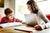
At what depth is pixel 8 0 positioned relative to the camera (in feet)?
13.2

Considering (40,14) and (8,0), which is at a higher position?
(8,0)

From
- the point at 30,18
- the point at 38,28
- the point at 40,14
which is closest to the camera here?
the point at 38,28

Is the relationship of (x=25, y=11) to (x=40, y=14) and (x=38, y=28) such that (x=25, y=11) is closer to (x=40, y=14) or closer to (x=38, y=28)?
(x=40, y=14)

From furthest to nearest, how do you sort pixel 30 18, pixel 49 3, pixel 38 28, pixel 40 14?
pixel 49 3
pixel 40 14
pixel 30 18
pixel 38 28

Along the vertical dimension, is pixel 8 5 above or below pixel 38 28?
above

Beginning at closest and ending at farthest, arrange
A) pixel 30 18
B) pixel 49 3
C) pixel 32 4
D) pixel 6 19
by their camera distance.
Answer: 1. pixel 30 18
2. pixel 32 4
3. pixel 6 19
4. pixel 49 3

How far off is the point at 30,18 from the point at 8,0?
10.5 feet

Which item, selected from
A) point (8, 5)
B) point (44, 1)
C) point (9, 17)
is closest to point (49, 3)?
point (44, 1)

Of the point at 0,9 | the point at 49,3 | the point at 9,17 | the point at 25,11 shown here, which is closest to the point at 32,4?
the point at 9,17

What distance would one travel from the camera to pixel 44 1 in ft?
10.2

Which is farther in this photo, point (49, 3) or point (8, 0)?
point (8, 0)

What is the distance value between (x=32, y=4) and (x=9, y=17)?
111 cm

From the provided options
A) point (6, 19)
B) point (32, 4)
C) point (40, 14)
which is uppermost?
point (32, 4)

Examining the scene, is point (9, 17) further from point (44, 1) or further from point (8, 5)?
point (8, 5)
